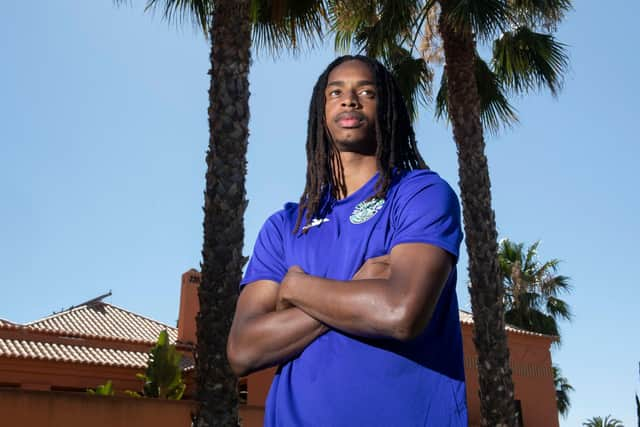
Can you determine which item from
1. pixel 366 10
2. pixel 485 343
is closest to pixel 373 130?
pixel 485 343

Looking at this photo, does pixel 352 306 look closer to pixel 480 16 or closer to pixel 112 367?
pixel 480 16

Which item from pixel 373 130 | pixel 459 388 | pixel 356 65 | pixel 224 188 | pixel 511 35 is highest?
pixel 511 35

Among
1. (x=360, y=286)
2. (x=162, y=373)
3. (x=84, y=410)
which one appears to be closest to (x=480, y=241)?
(x=84, y=410)

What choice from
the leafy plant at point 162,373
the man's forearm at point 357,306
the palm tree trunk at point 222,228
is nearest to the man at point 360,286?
the man's forearm at point 357,306

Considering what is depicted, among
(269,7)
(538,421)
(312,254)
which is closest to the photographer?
(312,254)

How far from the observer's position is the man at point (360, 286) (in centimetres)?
143

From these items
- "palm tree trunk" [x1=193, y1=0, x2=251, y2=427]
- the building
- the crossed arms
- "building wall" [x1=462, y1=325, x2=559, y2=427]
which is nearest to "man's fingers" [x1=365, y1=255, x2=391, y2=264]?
the crossed arms

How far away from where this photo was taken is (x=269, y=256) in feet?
5.94

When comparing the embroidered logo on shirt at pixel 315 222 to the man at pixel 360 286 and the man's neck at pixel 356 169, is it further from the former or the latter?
the man's neck at pixel 356 169

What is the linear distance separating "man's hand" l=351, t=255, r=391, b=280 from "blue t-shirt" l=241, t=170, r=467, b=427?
0.03 m

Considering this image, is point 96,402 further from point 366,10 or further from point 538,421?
point 538,421

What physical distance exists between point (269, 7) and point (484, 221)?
3.91 meters

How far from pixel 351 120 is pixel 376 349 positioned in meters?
0.65

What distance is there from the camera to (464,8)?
910 cm
